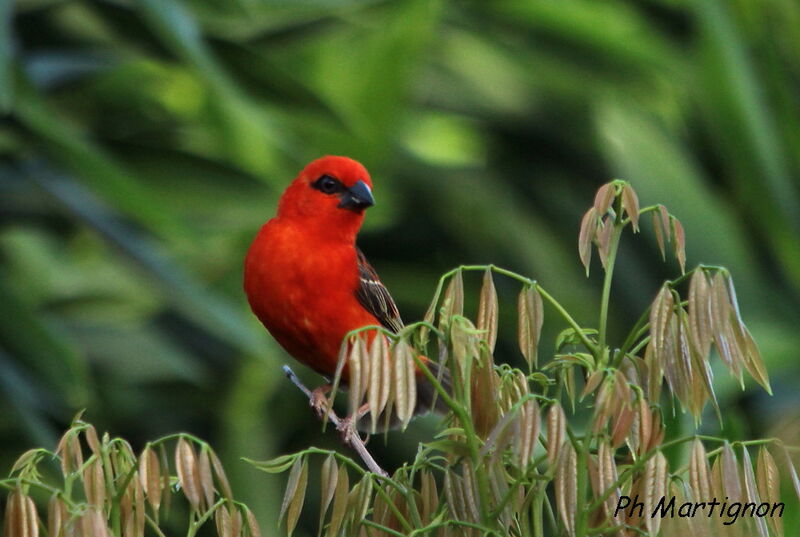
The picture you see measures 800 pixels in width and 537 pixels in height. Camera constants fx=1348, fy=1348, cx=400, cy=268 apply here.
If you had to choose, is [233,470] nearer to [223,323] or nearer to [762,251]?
[223,323]

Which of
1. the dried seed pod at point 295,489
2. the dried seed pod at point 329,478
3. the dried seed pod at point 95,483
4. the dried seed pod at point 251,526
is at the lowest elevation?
the dried seed pod at point 95,483

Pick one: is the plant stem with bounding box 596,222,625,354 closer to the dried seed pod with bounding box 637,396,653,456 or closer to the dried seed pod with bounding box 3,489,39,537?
the dried seed pod with bounding box 637,396,653,456

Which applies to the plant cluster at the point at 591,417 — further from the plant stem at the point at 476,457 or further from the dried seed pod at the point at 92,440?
the dried seed pod at the point at 92,440

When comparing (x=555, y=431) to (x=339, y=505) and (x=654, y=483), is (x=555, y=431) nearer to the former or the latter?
(x=654, y=483)

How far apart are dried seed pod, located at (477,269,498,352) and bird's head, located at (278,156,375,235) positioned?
83 cm

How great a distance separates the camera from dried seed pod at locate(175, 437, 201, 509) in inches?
60.9

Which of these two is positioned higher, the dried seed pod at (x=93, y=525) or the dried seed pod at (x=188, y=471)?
the dried seed pod at (x=188, y=471)

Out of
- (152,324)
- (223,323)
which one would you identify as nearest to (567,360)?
(223,323)

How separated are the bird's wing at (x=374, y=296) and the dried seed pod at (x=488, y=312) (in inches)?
36.8

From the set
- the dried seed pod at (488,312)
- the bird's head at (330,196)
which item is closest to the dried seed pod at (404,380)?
the dried seed pod at (488,312)

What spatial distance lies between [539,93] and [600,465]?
446 cm

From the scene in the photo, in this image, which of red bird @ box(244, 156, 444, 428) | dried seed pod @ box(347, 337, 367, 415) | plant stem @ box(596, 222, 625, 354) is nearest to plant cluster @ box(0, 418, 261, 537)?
dried seed pod @ box(347, 337, 367, 415)

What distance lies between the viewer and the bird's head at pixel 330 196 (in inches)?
95.7

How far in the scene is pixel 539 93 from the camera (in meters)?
5.79
